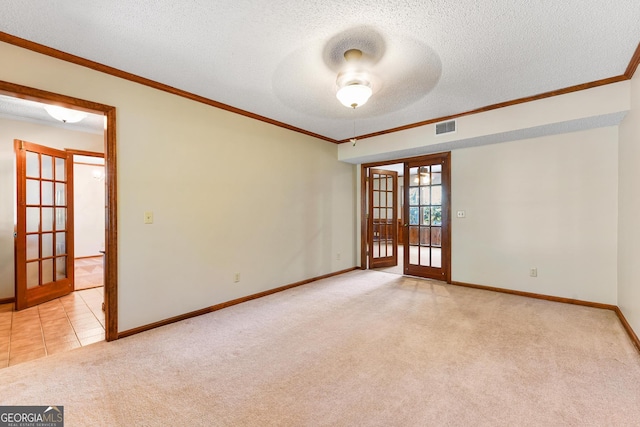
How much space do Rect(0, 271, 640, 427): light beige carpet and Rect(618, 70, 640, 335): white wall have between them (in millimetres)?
325

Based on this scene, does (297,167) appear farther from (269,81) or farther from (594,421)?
(594,421)

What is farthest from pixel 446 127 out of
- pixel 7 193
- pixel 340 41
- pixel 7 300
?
pixel 7 300

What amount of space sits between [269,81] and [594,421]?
3.57 m

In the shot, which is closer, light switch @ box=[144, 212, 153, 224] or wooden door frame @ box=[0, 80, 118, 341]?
wooden door frame @ box=[0, 80, 118, 341]

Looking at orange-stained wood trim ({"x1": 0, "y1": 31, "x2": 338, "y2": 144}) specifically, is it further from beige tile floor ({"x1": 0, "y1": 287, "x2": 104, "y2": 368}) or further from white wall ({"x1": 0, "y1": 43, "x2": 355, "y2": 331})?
beige tile floor ({"x1": 0, "y1": 287, "x2": 104, "y2": 368})

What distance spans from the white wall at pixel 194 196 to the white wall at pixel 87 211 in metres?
5.76

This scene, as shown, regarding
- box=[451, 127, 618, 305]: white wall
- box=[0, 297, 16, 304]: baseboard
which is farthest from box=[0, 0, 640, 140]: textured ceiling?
box=[0, 297, 16, 304]: baseboard

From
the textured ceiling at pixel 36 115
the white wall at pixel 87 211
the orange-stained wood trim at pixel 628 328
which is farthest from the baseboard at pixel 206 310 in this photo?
the white wall at pixel 87 211

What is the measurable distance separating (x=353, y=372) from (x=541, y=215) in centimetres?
343

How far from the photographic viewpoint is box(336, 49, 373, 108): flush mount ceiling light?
97.9 inches

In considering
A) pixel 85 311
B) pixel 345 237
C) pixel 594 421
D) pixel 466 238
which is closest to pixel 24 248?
pixel 85 311

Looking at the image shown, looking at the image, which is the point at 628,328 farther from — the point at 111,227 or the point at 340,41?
the point at 111,227

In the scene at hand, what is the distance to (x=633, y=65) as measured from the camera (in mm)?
2533

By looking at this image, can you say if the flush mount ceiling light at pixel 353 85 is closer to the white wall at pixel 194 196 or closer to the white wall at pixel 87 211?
the white wall at pixel 194 196
